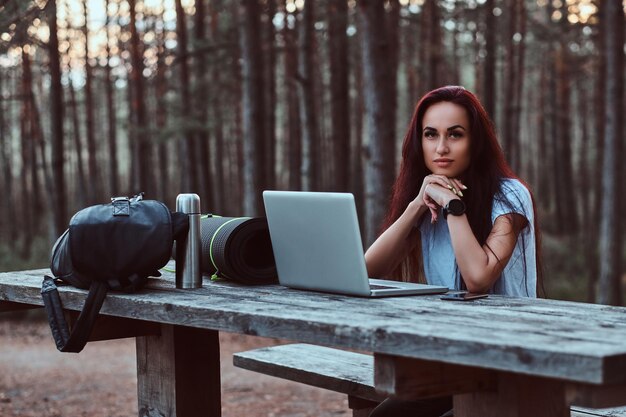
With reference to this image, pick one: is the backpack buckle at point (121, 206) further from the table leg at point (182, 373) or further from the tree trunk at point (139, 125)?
the tree trunk at point (139, 125)

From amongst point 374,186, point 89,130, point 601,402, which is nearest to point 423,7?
point 89,130

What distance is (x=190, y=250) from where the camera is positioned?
141 inches

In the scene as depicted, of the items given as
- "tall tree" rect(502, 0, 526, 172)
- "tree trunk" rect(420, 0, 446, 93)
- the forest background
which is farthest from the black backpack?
"tall tree" rect(502, 0, 526, 172)

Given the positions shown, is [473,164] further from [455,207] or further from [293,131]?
[293,131]

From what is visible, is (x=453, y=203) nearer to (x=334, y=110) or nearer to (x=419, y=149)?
(x=419, y=149)

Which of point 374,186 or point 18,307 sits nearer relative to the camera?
point 18,307

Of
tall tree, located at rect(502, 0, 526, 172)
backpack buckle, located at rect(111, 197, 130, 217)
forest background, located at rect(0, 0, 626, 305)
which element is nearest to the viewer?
backpack buckle, located at rect(111, 197, 130, 217)

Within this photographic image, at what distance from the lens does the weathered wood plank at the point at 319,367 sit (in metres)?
4.13

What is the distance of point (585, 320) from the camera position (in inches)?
103

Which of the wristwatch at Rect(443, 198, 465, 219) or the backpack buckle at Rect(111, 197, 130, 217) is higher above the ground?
the backpack buckle at Rect(111, 197, 130, 217)

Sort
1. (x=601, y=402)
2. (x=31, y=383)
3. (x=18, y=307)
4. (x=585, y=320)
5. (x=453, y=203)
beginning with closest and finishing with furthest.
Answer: (x=601, y=402)
(x=585, y=320)
(x=453, y=203)
(x=18, y=307)
(x=31, y=383)

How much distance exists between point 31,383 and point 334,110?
7879mm

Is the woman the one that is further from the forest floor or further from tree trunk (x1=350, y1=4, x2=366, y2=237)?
tree trunk (x1=350, y1=4, x2=366, y2=237)

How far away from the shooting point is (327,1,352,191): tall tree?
1574cm
